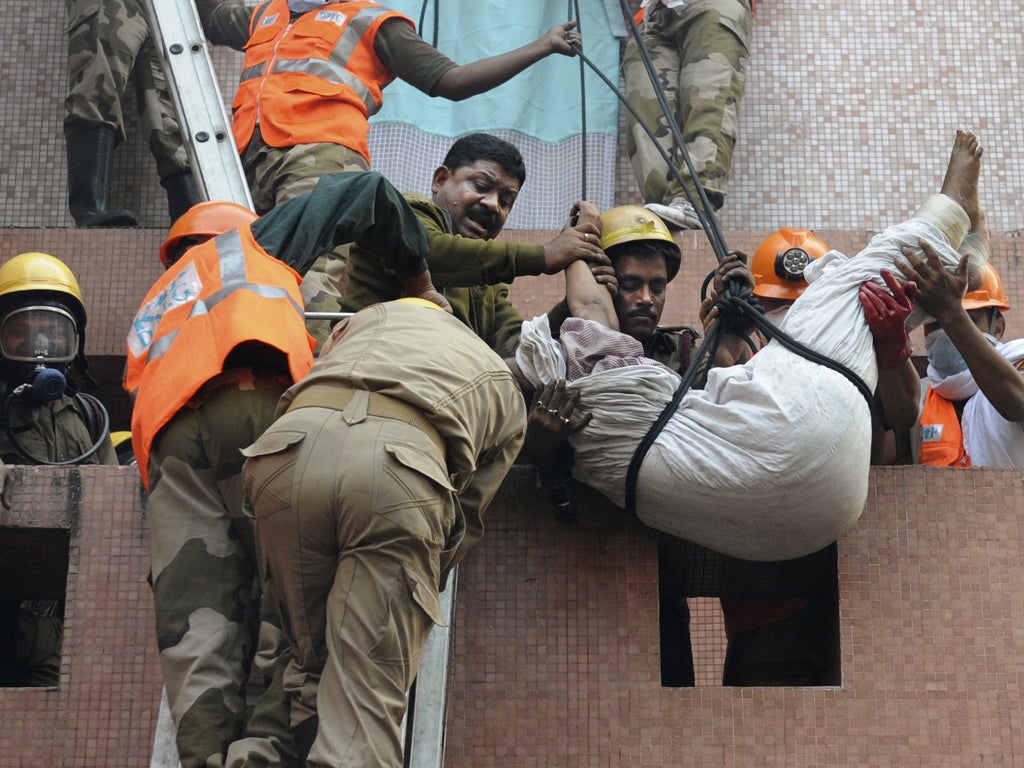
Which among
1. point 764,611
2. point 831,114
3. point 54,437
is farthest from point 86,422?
point 831,114

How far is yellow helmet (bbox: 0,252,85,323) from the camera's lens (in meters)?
6.96

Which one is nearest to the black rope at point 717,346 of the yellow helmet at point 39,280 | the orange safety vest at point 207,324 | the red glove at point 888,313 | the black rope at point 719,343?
the black rope at point 719,343

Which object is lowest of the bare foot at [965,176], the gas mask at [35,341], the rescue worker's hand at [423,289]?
the gas mask at [35,341]

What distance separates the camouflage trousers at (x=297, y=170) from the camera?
21.8ft

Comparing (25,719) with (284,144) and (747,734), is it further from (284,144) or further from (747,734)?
(284,144)

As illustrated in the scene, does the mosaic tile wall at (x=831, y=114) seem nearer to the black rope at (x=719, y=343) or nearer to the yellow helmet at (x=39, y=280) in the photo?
the yellow helmet at (x=39, y=280)

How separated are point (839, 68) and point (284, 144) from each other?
3403 mm

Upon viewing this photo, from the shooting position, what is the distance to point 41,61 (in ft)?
29.8

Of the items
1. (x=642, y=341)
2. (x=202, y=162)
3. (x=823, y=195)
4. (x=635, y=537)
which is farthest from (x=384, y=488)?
(x=823, y=195)

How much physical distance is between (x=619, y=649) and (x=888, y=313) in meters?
1.29

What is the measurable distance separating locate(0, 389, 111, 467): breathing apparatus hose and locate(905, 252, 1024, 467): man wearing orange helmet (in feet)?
9.31

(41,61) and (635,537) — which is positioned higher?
(41,61)

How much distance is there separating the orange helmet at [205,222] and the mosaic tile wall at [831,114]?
9.72ft

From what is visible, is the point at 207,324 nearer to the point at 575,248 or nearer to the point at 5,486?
the point at 5,486
